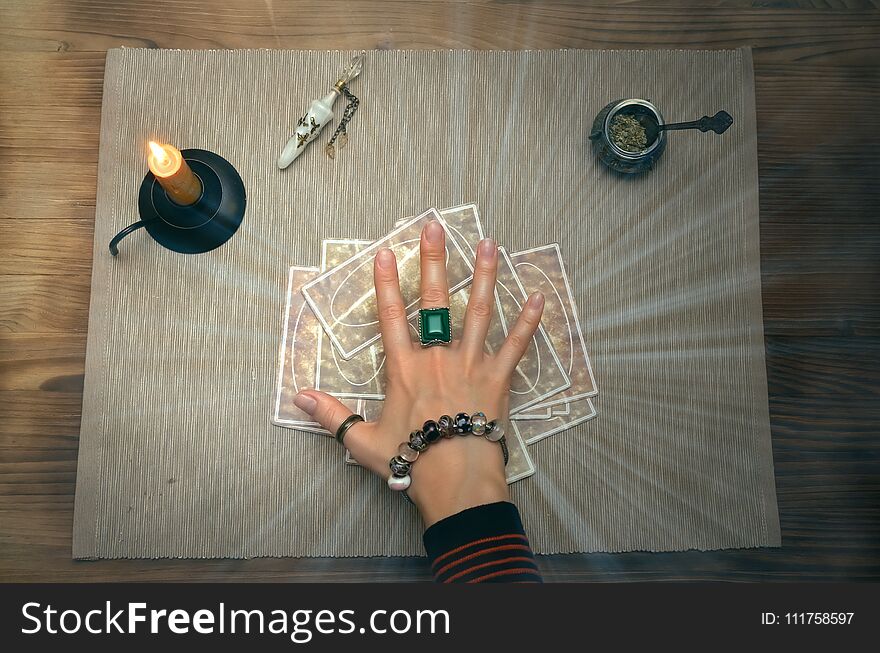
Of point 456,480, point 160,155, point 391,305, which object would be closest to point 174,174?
point 160,155

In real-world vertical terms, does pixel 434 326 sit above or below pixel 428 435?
above

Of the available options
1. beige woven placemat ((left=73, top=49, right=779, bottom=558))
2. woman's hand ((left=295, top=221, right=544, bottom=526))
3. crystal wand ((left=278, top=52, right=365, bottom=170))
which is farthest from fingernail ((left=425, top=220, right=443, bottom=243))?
crystal wand ((left=278, top=52, right=365, bottom=170))

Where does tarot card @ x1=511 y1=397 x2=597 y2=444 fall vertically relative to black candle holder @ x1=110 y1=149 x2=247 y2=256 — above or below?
below

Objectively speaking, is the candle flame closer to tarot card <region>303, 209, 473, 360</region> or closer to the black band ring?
tarot card <region>303, 209, 473, 360</region>

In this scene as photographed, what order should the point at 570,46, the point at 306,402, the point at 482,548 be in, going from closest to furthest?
the point at 482,548 → the point at 306,402 → the point at 570,46

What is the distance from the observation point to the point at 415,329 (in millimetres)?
879

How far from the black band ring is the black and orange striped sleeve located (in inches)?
6.6

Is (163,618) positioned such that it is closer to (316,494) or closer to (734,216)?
(316,494)

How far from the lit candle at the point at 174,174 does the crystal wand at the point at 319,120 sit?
13cm

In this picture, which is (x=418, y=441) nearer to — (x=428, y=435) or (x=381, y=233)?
(x=428, y=435)

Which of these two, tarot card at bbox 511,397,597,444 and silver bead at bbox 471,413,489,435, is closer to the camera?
silver bead at bbox 471,413,489,435

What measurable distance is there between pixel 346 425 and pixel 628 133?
576mm

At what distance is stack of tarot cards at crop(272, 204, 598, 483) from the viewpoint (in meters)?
0.87

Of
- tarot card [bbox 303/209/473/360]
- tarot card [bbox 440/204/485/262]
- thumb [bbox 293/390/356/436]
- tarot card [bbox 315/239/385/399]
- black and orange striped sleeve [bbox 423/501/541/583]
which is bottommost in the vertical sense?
black and orange striped sleeve [bbox 423/501/541/583]
